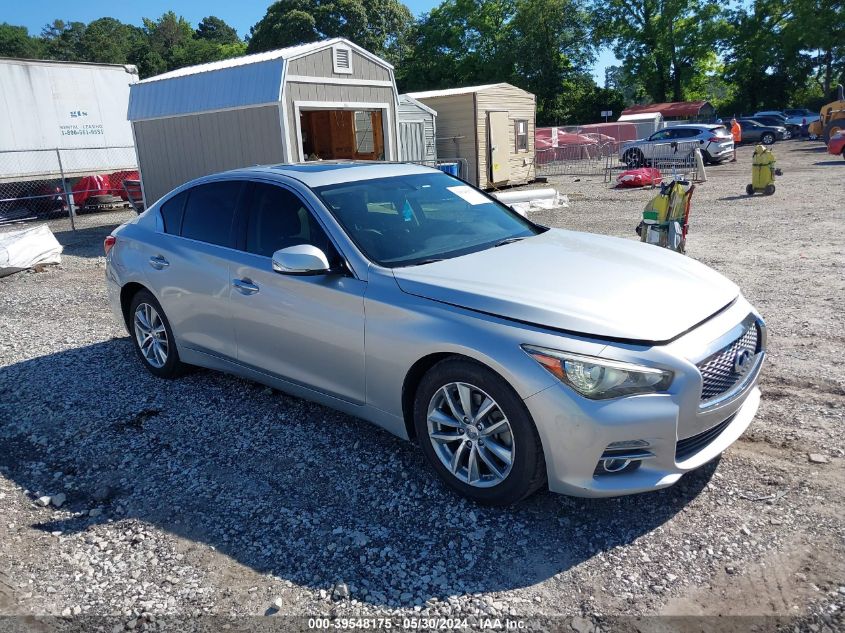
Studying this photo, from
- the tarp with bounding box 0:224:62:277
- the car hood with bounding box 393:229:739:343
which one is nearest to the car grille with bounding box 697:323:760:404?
the car hood with bounding box 393:229:739:343

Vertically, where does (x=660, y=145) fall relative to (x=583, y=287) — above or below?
below

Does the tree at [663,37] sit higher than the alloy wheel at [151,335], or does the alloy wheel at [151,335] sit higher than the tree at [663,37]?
the tree at [663,37]

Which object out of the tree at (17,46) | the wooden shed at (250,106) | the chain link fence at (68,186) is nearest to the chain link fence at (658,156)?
the wooden shed at (250,106)

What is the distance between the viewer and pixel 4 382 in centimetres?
585

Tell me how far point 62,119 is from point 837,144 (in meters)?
25.7

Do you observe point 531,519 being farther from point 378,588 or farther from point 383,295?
point 383,295

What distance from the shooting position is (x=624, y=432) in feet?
9.99

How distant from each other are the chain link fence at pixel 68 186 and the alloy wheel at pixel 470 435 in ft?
51.9

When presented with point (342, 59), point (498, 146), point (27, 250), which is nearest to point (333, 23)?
point (498, 146)

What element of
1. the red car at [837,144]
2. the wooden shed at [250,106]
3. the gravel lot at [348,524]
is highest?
the wooden shed at [250,106]

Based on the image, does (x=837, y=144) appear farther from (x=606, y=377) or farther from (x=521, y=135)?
(x=606, y=377)

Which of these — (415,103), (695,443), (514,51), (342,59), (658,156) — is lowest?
(695,443)

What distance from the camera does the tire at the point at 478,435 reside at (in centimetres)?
323

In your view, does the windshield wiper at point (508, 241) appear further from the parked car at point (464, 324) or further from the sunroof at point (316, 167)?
the sunroof at point (316, 167)
